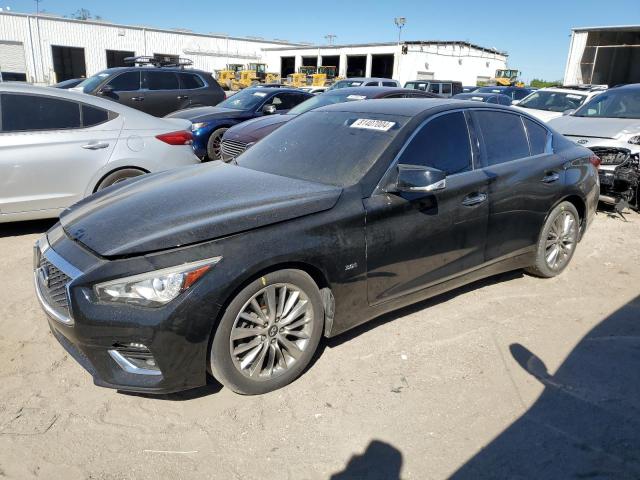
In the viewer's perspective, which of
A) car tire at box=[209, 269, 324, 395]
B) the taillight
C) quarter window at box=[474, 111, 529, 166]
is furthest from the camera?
the taillight

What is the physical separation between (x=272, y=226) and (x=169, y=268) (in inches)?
23.9

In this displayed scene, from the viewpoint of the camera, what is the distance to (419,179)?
3.18 meters

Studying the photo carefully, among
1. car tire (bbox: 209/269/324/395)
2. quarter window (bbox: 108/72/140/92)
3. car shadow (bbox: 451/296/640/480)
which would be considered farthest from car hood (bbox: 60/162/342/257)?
quarter window (bbox: 108/72/140/92)

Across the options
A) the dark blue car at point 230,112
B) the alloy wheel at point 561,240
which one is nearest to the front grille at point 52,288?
the alloy wheel at point 561,240

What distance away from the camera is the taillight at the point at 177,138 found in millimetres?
5875

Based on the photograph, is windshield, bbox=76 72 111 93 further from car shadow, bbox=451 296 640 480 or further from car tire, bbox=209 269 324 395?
car shadow, bbox=451 296 640 480

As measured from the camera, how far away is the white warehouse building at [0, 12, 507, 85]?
40531mm

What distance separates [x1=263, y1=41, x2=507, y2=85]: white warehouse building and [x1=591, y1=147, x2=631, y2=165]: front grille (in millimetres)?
42071

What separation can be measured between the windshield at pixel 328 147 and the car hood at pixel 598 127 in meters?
4.97

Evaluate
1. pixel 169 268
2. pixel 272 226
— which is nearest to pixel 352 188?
pixel 272 226

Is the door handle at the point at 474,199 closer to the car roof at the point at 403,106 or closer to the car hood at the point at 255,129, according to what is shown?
the car roof at the point at 403,106

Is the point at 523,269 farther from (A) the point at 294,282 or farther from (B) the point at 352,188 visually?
(A) the point at 294,282

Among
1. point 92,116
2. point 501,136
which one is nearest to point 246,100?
point 92,116

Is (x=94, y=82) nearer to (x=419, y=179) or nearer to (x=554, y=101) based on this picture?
(x=554, y=101)
